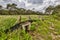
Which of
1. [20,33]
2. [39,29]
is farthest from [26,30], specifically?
[39,29]

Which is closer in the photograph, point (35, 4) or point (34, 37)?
point (34, 37)

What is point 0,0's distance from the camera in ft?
44.9

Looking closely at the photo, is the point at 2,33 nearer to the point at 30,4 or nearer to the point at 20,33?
the point at 20,33

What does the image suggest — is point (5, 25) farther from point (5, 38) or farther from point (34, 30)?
point (34, 30)

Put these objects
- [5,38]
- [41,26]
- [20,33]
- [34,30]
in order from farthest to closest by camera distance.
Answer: [41,26], [34,30], [20,33], [5,38]

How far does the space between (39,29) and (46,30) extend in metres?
0.35

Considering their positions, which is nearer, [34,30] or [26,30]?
[26,30]

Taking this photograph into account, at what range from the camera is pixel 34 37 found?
6438 mm

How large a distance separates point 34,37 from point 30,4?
10343 mm

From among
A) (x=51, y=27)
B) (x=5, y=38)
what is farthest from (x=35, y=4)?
(x=5, y=38)

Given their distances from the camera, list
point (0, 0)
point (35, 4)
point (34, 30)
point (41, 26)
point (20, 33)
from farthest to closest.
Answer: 1. point (35, 4)
2. point (0, 0)
3. point (41, 26)
4. point (34, 30)
5. point (20, 33)

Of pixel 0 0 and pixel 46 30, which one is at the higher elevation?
pixel 0 0


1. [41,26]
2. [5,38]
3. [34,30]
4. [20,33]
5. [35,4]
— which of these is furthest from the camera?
[35,4]

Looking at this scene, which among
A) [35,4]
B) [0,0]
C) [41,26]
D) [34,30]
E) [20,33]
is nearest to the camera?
[20,33]
